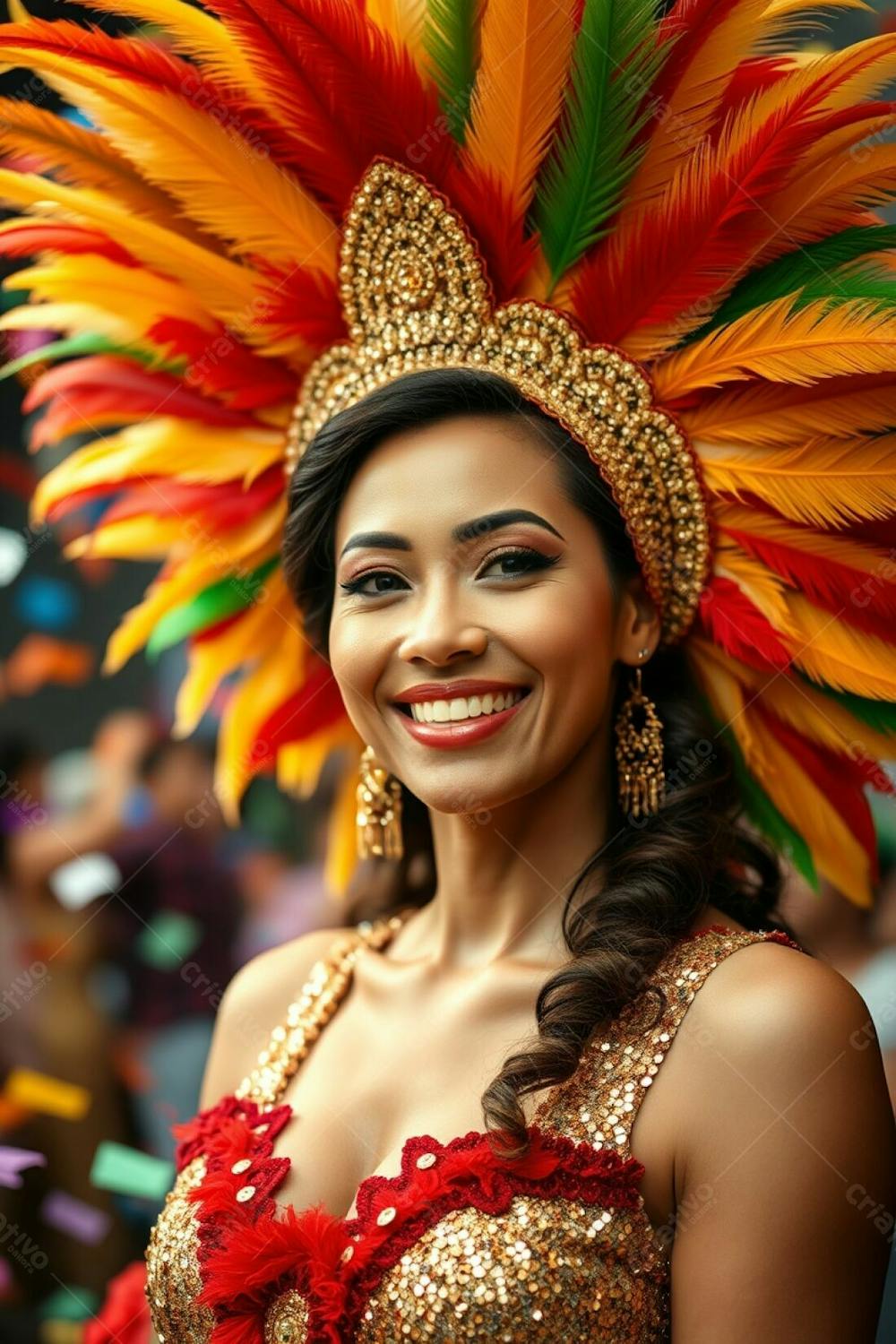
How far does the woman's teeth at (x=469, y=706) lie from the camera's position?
1.97 meters

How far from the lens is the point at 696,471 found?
212 centimetres

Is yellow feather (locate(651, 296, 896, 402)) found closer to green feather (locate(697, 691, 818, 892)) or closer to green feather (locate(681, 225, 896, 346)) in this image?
green feather (locate(681, 225, 896, 346))

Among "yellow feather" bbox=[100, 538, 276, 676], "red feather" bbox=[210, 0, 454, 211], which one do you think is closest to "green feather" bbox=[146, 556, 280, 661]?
"yellow feather" bbox=[100, 538, 276, 676]

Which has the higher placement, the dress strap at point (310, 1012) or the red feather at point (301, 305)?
the red feather at point (301, 305)

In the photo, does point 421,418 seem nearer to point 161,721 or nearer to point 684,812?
point 684,812

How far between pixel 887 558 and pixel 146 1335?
165 cm

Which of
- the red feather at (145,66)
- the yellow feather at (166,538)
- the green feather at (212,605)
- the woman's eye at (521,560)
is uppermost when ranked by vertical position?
the red feather at (145,66)

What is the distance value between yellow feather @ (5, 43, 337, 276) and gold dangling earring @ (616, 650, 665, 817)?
78 centimetres

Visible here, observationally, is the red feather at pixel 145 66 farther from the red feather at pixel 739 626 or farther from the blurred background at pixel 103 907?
the red feather at pixel 739 626

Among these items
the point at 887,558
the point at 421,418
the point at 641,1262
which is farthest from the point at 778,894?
the point at 421,418

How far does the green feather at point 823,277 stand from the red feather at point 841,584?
307 mm

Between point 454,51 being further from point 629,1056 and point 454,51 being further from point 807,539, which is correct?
point 629,1056

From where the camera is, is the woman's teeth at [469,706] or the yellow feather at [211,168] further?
the yellow feather at [211,168]

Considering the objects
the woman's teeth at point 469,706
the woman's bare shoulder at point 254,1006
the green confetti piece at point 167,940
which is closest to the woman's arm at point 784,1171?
the woman's teeth at point 469,706
